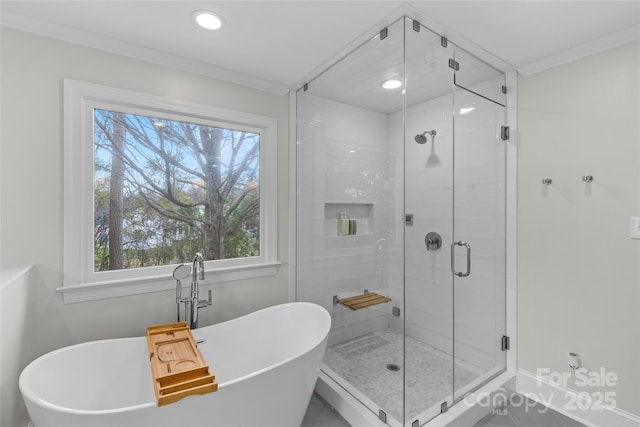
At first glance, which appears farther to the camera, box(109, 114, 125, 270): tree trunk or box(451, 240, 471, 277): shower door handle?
box(451, 240, 471, 277): shower door handle

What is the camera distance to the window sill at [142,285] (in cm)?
179

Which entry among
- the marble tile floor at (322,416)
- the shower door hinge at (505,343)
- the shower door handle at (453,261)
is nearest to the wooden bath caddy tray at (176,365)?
the marble tile floor at (322,416)

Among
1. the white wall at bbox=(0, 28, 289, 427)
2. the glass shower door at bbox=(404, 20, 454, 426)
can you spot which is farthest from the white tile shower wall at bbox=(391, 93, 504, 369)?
the white wall at bbox=(0, 28, 289, 427)

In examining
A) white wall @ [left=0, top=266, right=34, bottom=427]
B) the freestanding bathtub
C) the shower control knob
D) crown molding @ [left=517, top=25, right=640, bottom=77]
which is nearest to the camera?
the freestanding bathtub

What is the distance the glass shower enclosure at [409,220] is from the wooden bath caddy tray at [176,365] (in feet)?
3.40

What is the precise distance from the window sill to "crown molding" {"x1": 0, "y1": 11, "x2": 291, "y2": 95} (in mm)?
1462

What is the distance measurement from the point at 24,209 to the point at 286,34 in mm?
1794

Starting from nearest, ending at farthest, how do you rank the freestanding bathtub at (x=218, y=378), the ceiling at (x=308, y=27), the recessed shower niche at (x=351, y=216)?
1. the freestanding bathtub at (x=218, y=378)
2. the ceiling at (x=308, y=27)
3. the recessed shower niche at (x=351, y=216)

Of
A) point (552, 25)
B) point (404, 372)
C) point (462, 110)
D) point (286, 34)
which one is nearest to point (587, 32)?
point (552, 25)

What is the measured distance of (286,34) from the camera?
1.80 metres

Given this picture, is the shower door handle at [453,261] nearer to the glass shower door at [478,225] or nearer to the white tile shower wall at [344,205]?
the glass shower door at [478,225]

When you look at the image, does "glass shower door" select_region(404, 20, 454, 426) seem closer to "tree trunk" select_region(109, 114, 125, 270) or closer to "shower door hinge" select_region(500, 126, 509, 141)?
"shower door hinge" select_region(500, 126, 509, 141)

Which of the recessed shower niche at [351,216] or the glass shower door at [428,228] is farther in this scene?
the recessed shower niche at [351,216]

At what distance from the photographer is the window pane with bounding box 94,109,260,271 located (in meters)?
1.94
